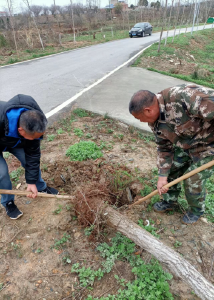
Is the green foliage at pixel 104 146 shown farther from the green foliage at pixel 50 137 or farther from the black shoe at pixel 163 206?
the black shoe at pixel 163 206

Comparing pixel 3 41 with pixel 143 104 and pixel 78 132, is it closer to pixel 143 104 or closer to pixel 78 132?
pixel 78 132

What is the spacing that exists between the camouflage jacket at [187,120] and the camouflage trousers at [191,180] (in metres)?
0.09

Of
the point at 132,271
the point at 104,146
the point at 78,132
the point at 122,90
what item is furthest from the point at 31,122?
the point at 122,90

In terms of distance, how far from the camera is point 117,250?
2.23 metres

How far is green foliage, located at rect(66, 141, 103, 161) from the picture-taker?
11.5 feet

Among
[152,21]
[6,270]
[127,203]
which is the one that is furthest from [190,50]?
[152,21]

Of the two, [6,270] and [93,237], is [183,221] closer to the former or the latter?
[93,237]

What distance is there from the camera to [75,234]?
2.44 meters

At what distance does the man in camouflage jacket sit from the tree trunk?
540mm

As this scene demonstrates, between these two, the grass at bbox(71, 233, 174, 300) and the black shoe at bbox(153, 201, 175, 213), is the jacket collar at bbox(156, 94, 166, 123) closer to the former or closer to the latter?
the black shoe at bbox(153, 201, 175, 213)

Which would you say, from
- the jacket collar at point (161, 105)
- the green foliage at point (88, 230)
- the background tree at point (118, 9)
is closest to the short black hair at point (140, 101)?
the jacket collar at point (161, 105)

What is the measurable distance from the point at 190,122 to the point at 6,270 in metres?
2.23

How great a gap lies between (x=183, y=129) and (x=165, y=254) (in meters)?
1.14

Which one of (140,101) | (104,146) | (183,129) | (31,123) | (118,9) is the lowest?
(104,146)
